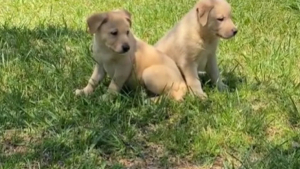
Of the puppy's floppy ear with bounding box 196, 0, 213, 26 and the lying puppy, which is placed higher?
the puppy's floppy ear with bounding box 196, 0, 213, 26

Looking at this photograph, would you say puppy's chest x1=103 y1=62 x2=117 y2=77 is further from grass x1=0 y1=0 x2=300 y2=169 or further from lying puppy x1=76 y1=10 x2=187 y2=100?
grass x1=0 y1=0 x2=300 y2=169

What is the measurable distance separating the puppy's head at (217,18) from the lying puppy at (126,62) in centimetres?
44

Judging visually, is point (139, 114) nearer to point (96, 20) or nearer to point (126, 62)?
point (126, 62)

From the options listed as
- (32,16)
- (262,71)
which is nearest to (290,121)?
(262,71)

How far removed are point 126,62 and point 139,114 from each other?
1.40 feet

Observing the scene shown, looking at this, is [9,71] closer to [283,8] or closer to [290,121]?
[290,121]

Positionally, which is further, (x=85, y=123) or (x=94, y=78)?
(x=94, y=78)

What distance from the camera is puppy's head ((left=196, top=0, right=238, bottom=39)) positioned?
508 cm

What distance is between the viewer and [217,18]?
200 inches

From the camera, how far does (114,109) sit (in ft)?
16.1

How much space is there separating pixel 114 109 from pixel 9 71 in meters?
1.19

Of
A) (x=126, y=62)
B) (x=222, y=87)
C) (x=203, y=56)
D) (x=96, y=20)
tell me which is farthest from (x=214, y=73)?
(x=96, y=20)

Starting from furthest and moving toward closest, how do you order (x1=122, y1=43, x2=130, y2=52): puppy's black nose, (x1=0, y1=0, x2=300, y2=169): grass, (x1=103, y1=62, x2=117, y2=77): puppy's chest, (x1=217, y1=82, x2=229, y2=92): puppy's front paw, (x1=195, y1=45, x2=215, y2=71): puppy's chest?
(x1=217, y1=82, x2=229, y2=92): puppy's front paw < (x1=195, y1=45, x2=215, y2=71): puppy's chest < (x1=103, y1=62, x2=117, y2=77): puppy's chest < (x1=122, y1=43, x2=130, y2=52): puppy's black nose < (x1=0, y1=0, x2=300, y2=169): grass

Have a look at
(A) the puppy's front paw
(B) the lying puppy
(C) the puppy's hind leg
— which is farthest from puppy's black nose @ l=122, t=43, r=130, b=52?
(A) the puppy's front paw
